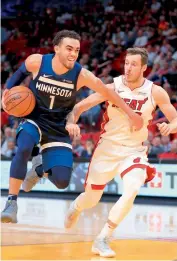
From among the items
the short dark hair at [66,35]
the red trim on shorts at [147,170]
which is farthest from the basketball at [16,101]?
the red trim on shorts at [147,170]

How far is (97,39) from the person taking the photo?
18.1 m

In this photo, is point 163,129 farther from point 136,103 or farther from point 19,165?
point 19,165

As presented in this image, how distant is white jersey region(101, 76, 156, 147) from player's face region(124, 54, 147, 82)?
15 cm

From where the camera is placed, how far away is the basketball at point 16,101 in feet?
20.5

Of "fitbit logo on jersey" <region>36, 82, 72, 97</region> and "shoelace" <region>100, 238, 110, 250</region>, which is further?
"fitbit logo on jersey" <region>36, 82, 72, 97</region>

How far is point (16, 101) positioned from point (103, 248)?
163cm

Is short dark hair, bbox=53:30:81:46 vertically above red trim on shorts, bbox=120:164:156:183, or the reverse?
short dark hair, bbox=53:30:81:46

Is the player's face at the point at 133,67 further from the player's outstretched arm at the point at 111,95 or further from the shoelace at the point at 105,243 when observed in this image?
the shoelace at the point at 105,243

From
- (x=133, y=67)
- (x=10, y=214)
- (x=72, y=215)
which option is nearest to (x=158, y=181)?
(x=72, y=215)

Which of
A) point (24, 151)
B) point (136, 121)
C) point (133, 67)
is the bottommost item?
point (24, 151)

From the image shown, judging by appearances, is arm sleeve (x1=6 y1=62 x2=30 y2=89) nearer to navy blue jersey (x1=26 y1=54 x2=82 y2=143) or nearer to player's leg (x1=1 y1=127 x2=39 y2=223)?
navy blue jersey (x1=26 y1=54 x2=82 y2=143)

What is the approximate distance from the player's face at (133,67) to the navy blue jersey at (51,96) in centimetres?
50

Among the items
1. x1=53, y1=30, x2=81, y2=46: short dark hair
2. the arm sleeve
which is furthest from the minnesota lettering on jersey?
the arm sleeve

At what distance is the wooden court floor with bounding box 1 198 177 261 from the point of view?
20.3ft
